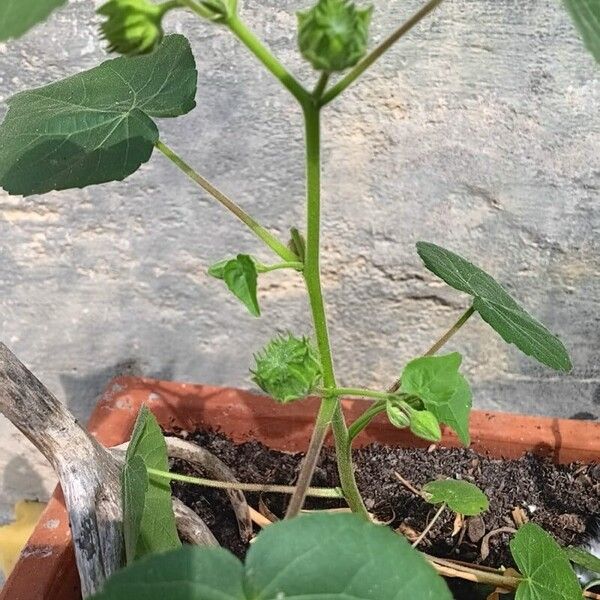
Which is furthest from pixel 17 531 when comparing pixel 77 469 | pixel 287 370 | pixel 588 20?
pixel 588 20

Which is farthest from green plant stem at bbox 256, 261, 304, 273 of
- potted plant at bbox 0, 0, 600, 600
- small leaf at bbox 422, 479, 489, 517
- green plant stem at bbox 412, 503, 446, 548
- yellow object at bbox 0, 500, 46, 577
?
yellow object at bbox 0, 500, 46, 577

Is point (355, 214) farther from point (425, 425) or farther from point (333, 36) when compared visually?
point (333, 36)

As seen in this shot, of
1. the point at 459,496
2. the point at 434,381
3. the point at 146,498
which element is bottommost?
the point at 459,496

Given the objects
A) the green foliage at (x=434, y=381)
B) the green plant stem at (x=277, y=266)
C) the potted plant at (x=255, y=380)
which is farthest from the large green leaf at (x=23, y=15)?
the green foliage at (x=434, y=381)

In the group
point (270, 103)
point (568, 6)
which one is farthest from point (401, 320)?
point (568, 6)

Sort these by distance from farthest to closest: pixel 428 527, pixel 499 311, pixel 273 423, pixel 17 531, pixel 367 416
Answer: pixel 17 531 < pixel 273 423 < pixel 428 527 < pixel 499 311 < pixel 367 416
